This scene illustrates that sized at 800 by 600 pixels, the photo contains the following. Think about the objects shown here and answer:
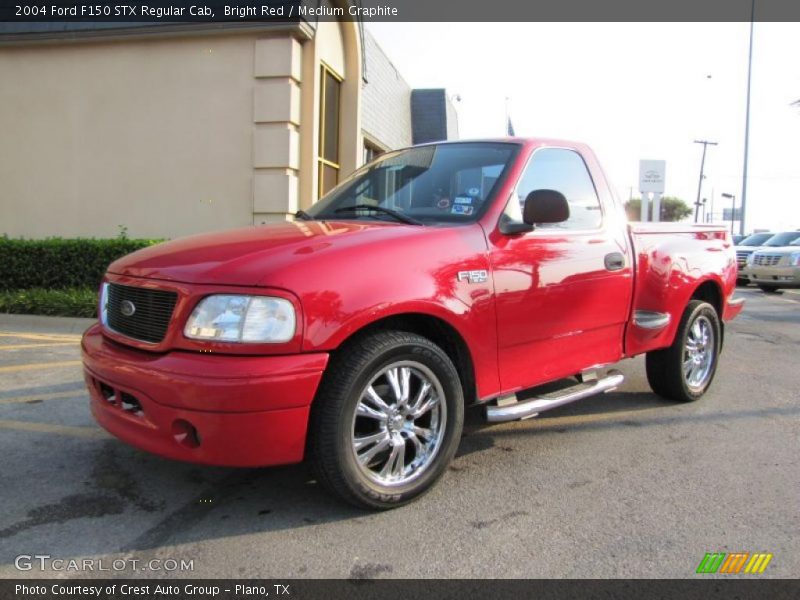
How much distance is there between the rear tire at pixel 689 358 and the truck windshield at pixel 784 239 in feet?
51.5

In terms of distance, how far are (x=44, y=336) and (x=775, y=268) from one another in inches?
629

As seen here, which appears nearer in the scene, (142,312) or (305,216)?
(142,312)

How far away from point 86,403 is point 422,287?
3.13 metres

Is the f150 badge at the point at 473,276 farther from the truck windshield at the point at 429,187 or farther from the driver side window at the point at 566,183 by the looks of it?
the driver side window at the point at 566,183

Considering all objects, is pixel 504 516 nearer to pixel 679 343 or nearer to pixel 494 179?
pixel 494 179

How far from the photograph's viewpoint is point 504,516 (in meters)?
3.02

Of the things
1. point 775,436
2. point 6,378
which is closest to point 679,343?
point 775,436

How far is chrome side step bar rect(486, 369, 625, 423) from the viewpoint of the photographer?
342cm

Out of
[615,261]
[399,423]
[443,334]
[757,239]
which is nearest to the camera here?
[399,423]

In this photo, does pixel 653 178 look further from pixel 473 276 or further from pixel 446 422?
pixel 446 422

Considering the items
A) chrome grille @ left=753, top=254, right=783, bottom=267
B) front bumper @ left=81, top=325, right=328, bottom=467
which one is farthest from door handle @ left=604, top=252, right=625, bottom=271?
chrome grille @ left=753, top=254, right=783, bottom=267

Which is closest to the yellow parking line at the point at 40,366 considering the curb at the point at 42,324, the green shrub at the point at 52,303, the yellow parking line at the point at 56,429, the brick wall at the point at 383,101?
the yellow parking line at the point at 56,429

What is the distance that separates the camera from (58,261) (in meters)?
9.02

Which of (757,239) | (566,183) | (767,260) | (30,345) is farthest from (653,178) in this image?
(30,345)
